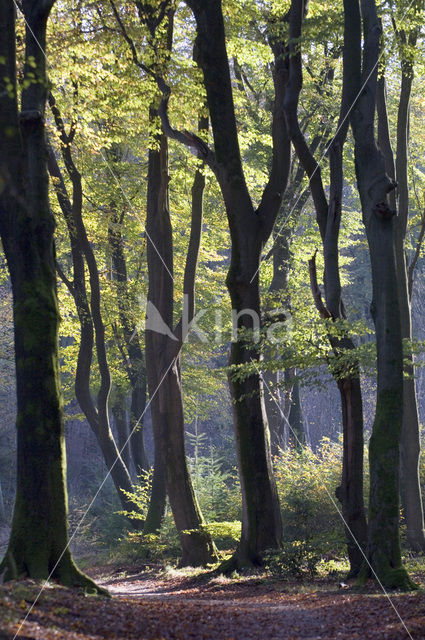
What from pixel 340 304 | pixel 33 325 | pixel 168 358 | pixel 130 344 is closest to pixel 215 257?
pixel 130 344

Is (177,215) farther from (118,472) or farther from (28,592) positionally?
(28,592)

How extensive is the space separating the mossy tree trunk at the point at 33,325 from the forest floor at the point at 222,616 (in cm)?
55

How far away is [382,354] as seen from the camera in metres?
9.21

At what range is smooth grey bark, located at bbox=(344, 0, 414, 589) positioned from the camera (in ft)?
29.0

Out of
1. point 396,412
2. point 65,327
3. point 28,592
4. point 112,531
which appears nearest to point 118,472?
point 112,531

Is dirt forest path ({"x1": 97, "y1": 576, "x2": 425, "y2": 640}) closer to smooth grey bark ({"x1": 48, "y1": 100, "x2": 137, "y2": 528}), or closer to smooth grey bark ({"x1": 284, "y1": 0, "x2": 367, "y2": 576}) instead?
smooth grey bark ({"x1": 284, "y1": 0, "x2": 367, "y2": 576})

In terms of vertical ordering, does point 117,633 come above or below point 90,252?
below

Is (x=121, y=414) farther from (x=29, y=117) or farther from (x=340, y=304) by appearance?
(x=29, y=117)

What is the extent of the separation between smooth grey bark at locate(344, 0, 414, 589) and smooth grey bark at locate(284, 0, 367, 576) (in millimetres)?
602

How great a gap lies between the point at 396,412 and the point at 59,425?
424 cm

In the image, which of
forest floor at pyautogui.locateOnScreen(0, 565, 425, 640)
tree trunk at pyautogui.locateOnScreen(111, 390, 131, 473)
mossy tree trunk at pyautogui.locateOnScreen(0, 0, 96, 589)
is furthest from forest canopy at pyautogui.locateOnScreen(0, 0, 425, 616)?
tree trunk at pyautogui.locateOnScreen(111, 390, 131, 473)

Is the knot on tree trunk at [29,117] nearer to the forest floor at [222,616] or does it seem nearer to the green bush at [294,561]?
the forest floor at [222,616]

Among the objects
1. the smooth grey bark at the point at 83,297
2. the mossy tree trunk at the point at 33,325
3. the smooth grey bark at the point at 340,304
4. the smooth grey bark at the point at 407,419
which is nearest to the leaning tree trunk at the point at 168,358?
the smooth grey bark at the point at 83,297

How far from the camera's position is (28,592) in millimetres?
5867
